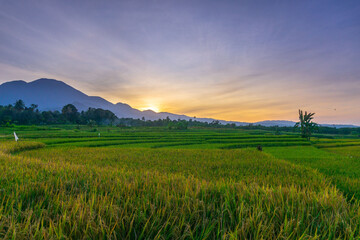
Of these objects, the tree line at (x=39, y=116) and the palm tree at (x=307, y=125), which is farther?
the tree line at (x=39, y=116)

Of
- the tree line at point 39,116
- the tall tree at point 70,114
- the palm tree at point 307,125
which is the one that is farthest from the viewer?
the tall tree at point 70,114

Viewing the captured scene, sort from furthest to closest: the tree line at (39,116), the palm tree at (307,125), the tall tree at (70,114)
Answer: the tall tree at (70,114)
the tree line at (39,116)
the palm tree at (307,125)

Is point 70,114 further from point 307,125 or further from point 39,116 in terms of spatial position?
point 307,125

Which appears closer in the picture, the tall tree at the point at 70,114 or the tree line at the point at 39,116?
the tree line at the point at 39,116

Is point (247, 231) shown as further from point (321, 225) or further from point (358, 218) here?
point (358, 218)

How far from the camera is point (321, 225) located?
1858mm

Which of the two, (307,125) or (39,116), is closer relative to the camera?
(307,125)

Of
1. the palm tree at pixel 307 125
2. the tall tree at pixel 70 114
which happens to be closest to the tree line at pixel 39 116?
the tall tree at pixel 70 114

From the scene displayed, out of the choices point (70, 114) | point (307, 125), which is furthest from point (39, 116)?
point (307, 125)

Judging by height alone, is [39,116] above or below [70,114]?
below

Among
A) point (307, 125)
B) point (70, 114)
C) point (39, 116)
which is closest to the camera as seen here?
point (307, 125)

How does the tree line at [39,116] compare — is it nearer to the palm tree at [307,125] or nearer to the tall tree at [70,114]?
the tall tree at [70,114]

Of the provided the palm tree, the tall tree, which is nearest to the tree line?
the tall tree

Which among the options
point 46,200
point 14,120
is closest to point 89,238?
point 46,200
